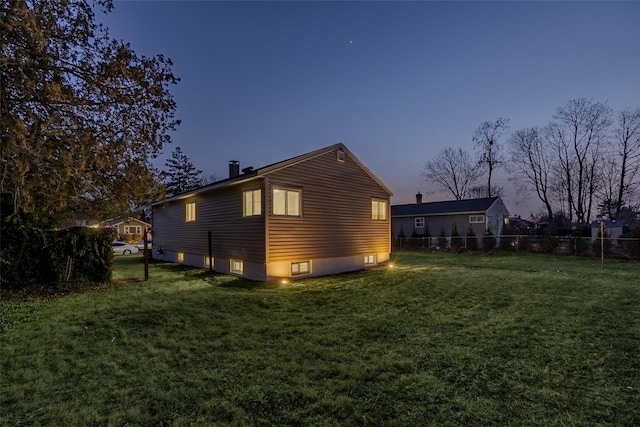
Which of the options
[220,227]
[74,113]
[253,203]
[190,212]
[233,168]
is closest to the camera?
[74,113]

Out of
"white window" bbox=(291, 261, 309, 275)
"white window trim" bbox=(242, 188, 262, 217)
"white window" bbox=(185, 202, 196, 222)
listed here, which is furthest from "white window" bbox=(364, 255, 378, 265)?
"white window" bbox=(185, 202, 196, 222)

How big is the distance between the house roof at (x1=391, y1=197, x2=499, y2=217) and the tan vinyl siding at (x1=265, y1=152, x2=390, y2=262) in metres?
14.9

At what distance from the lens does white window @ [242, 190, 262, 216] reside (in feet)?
34.7

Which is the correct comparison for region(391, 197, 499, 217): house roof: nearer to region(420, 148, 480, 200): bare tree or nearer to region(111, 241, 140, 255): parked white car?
region(420, 148, 480, 200): bare tree

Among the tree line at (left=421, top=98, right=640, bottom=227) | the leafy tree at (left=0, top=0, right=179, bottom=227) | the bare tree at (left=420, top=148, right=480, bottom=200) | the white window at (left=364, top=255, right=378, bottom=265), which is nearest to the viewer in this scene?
the leafy tree at (left=0, top=0, right=179, bottom=227)

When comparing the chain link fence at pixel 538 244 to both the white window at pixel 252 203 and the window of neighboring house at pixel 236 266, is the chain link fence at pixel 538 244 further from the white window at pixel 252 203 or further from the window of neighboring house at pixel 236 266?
the window of neighboring house at pixel 236 266

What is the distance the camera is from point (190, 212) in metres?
15.0

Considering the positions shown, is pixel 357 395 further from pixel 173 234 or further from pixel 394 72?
pixel 173 234

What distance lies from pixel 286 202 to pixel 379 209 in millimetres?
5729

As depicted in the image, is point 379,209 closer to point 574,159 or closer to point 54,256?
point 54,256

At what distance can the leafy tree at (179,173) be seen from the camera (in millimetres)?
49312

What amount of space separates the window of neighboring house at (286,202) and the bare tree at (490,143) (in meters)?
30.4

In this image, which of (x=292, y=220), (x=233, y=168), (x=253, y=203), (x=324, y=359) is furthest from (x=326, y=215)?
(x=324, y=359)

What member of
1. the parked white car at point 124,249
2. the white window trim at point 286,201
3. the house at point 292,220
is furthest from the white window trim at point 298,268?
the parked white car at point 124,249
